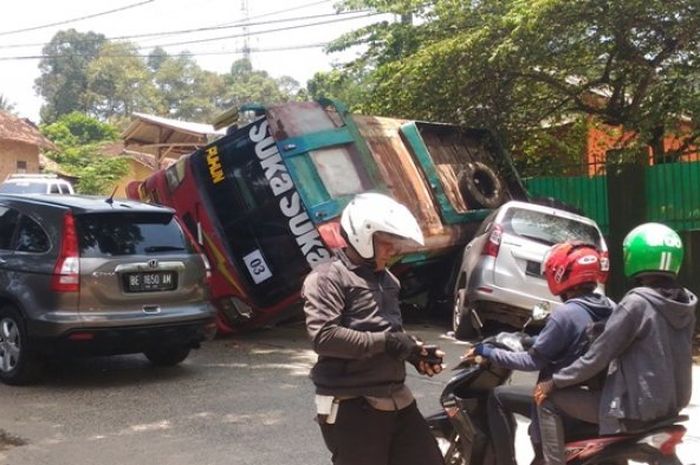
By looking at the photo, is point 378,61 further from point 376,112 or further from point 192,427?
point 192,427

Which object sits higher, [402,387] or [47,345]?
[402,387]

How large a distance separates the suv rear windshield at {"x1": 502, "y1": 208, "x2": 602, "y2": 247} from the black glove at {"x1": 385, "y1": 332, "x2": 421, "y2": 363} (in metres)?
5.80

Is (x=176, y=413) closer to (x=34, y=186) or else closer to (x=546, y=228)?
(x=546, y=228)

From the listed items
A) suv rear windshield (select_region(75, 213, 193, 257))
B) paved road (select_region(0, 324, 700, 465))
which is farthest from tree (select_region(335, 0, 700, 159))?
suv rear windshield (select_region(75, 213, 193, 257))

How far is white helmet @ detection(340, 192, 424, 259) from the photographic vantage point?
3.20 metres

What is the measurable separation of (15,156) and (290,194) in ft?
104

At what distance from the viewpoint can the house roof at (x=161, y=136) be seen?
Answer: 2880 cm

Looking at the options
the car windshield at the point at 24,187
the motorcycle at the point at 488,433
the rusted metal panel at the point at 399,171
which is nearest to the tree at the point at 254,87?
the car windshield at the point at 24,187

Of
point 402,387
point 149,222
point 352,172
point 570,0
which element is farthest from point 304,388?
point 570,0

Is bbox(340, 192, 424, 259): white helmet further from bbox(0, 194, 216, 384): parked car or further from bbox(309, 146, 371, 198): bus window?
bbox(309, 146, 371, 198): bus window

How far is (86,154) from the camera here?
43719 millimetres

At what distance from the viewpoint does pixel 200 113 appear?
80938mm

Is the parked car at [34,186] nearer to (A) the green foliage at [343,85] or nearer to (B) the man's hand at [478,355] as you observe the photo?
(A) the green foliage at [343,85]

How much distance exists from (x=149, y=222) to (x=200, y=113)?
75.7 meters
